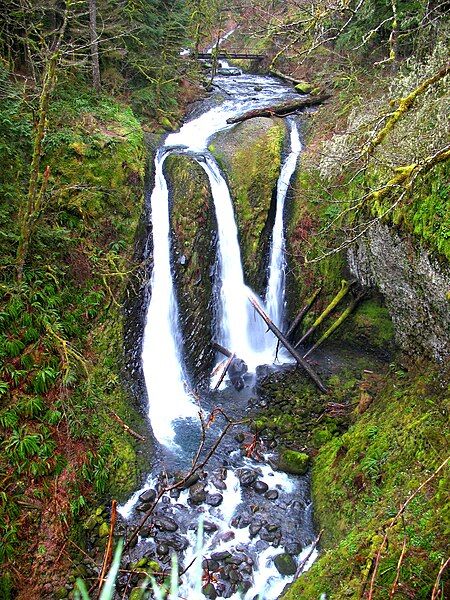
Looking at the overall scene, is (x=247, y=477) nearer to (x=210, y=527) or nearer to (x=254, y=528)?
(x=254, y=528)

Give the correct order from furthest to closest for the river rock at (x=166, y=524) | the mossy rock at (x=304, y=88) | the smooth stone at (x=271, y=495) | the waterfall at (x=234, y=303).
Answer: the mossy rock at (x=304, y=88), the waterfall at (x=234, y=303), the smooth stone at (x=271, y=495), the river rock at (x=166, y=524)

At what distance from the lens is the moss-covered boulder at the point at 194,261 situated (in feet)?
34.4

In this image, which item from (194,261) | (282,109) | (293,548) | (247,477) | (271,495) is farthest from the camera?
(282,109)

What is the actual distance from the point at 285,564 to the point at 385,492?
6.13 ft

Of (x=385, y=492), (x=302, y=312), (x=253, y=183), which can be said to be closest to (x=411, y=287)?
(x=385, y=492)

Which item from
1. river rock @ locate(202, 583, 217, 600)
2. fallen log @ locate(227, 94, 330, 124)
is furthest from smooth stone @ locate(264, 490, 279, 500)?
fallen log @ locate(227, 94, 330, 124)

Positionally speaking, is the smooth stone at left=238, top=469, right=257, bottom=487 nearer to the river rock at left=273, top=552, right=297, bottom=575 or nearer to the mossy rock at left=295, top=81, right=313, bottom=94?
the river rock at left=273, top=552, right=297, bottom=575

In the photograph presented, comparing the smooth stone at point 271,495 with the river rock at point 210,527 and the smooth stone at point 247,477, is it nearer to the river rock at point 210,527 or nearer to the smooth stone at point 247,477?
the smooth stone at point 247,477

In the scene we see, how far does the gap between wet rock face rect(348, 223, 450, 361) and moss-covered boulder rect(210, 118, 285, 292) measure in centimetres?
317

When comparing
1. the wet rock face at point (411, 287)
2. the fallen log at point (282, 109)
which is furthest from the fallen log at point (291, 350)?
the fallen log at point (282, 109)

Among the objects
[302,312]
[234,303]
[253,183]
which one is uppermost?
[253,183]

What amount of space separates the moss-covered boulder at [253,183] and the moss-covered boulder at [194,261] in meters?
0.98

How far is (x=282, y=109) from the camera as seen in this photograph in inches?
585

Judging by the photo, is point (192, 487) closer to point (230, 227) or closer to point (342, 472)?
point (342, 472)
